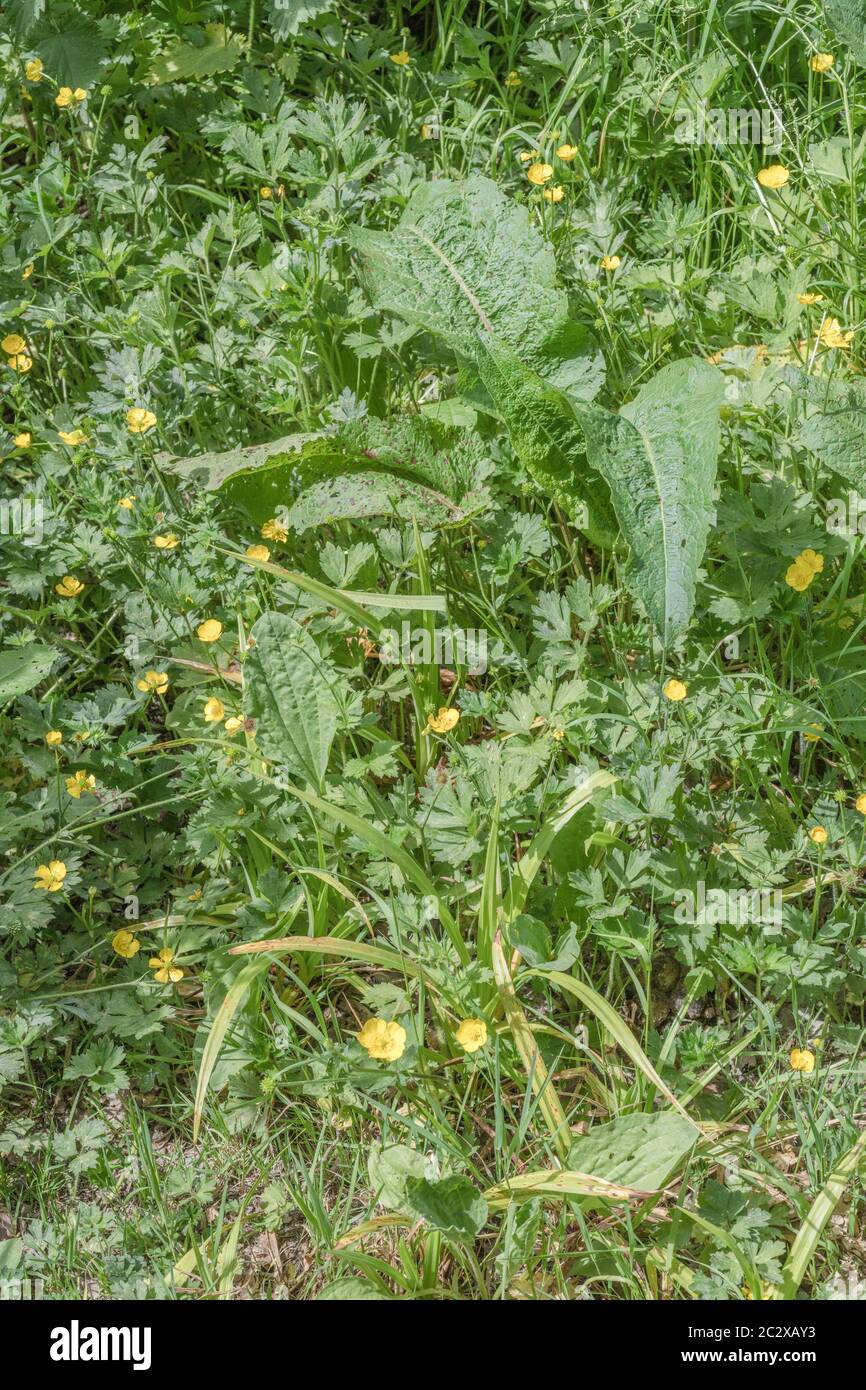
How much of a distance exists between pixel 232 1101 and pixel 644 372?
6.23ft

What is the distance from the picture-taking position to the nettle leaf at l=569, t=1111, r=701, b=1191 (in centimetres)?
200

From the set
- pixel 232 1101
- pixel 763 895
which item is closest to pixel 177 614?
pixel 232 1101

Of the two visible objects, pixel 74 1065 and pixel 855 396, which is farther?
pixel 855 396

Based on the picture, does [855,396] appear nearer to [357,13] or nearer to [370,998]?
[370,998]

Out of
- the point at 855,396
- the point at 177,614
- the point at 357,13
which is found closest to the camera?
the point at 855,396

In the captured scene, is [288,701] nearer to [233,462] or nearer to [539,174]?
[233,462]

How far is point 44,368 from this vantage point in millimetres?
3383

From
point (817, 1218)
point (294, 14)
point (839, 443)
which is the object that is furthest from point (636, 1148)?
point (294, 14)

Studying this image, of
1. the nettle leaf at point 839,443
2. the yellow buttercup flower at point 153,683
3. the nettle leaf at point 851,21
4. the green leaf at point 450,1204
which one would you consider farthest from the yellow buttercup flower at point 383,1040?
the nettle leaf at point 851,21

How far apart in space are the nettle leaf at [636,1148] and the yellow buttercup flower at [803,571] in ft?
3.47

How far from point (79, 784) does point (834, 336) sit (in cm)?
187

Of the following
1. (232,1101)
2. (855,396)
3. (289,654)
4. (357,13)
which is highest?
(357,13)

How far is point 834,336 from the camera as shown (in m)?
2.73

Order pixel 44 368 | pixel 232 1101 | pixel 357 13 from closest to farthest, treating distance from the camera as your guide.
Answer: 1. pixel 232 1101
2. pixel 44 368
3. pixel 357 13
